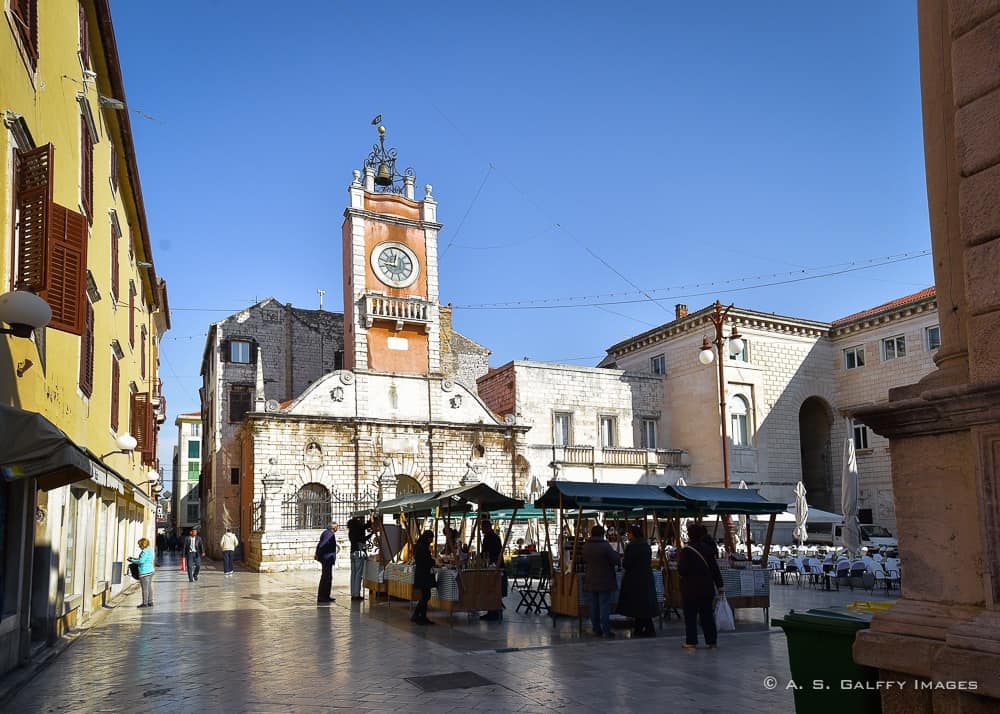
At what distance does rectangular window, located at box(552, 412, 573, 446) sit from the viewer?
35219 mm

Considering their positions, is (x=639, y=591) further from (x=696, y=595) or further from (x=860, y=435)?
(x=860, y=435)

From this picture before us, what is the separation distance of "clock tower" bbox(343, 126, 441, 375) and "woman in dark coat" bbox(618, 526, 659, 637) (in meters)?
21.7

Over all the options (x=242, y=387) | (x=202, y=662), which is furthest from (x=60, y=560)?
(x=242, y=387)

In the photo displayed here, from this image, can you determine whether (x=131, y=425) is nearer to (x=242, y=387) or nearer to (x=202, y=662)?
(x=202, y=662)

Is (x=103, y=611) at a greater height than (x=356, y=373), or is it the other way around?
(x=356, y=373)

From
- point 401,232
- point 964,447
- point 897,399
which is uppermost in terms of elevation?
point 401,232

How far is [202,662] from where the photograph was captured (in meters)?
9.95

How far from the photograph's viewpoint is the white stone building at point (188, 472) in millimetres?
66750

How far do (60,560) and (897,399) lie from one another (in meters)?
11.2

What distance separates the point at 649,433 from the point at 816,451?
8254 mm

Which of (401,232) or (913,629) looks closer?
(913,629)

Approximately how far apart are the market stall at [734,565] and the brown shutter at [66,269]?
9.04 m

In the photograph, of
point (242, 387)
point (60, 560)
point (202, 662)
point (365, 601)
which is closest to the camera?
point (202, 662)

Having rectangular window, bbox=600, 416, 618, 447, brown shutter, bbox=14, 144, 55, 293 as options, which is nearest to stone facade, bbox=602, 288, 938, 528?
rectangular window, bbox=600, 416, 618, 447
